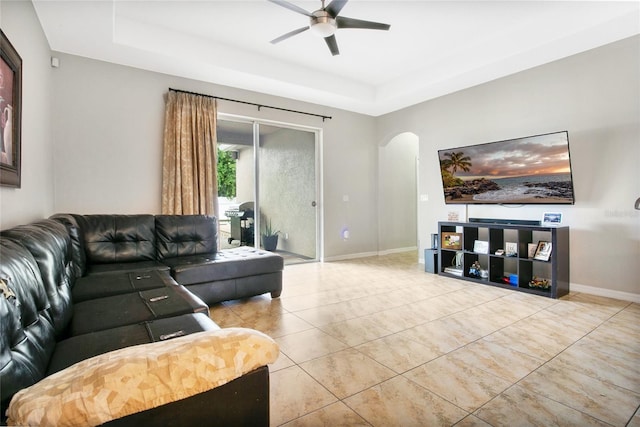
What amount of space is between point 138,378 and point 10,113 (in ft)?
7.63

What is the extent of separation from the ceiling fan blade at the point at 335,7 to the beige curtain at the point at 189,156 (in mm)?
2302

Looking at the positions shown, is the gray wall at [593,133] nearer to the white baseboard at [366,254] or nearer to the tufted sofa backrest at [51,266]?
the white baseboard at [366,254]

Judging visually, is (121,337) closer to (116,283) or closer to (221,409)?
(221,409)

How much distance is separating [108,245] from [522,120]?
16.5 ft

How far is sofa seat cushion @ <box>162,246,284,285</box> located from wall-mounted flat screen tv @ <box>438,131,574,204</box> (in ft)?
9.26

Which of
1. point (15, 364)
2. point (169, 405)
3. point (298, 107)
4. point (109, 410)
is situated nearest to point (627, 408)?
point (169, 405)

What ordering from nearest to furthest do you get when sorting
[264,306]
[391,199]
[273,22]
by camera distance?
[264,306] → [273,22] → [391,199]

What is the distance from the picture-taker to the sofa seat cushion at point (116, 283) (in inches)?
82.3

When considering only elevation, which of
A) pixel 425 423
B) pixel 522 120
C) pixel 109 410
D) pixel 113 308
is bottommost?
pixel 425 423

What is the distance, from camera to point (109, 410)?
70 cm

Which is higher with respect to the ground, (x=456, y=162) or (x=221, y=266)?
(x=456, y=162)

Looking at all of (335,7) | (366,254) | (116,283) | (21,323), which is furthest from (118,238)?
(366,254)

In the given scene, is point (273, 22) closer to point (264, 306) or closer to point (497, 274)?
point (264, 306)

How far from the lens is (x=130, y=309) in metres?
1.79
